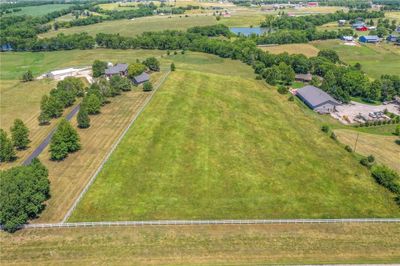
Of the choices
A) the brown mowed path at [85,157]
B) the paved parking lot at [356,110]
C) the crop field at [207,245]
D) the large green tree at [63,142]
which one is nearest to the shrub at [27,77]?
the brown mowed path at [85,157]

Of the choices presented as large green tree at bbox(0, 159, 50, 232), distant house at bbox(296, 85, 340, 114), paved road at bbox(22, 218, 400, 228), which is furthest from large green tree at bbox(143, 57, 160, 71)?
paved road at bbox(22, 218, 400, 228)

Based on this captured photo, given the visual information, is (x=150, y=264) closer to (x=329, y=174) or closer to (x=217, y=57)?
(x=329, y=174)

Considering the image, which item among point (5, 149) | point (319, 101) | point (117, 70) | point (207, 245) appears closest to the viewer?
point (207, 245)

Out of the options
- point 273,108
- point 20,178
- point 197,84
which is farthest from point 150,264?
point 197,84

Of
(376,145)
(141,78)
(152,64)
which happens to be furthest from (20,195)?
(152,64)

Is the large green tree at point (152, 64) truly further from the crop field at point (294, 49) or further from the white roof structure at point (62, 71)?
the crop field at point (294, 49)

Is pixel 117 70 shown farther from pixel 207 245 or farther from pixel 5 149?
pixel 207 245
